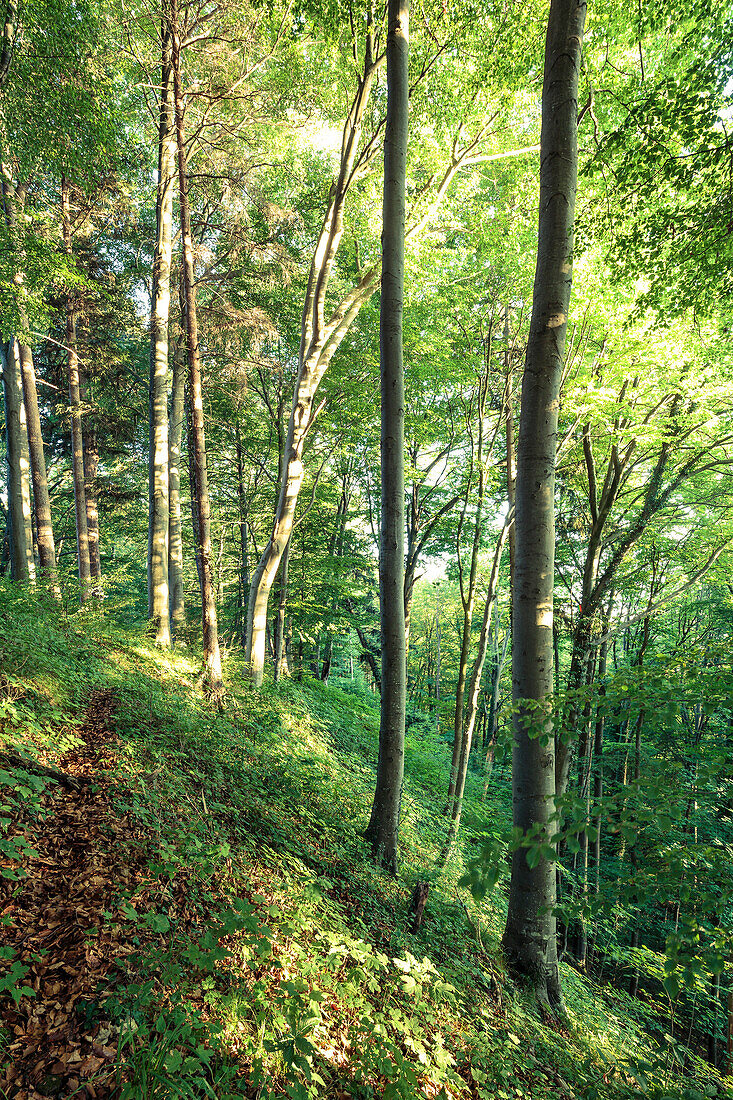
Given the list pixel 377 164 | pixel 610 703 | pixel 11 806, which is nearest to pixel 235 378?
pixel 377 164

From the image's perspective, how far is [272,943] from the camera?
2973 mm

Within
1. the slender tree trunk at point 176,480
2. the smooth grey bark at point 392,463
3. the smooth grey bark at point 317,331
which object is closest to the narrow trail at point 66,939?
the smooth grey bark at point 392,463

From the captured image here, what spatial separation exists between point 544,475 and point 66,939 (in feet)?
13.9

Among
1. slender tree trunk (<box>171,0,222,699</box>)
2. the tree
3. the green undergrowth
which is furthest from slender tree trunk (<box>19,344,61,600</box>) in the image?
slender tree trunk (<box>171,0,222,699</box>)

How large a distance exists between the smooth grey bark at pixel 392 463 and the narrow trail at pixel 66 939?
8.88ft

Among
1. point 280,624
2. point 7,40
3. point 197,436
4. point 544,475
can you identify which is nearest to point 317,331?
point 197,436

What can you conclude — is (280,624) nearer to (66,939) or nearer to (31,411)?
(31,411)

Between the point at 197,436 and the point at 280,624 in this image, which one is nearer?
the point at 197,436

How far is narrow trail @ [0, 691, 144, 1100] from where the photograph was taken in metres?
1.85

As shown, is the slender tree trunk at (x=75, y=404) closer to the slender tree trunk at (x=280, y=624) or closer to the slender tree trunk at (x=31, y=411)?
the slender tree trunk at (x=31, y=411)

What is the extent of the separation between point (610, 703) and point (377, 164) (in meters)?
9.99

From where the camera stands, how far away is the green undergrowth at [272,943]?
2184mm

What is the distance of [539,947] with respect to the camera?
4.00 meters

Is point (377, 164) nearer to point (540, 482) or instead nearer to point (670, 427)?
point (670, 427)
